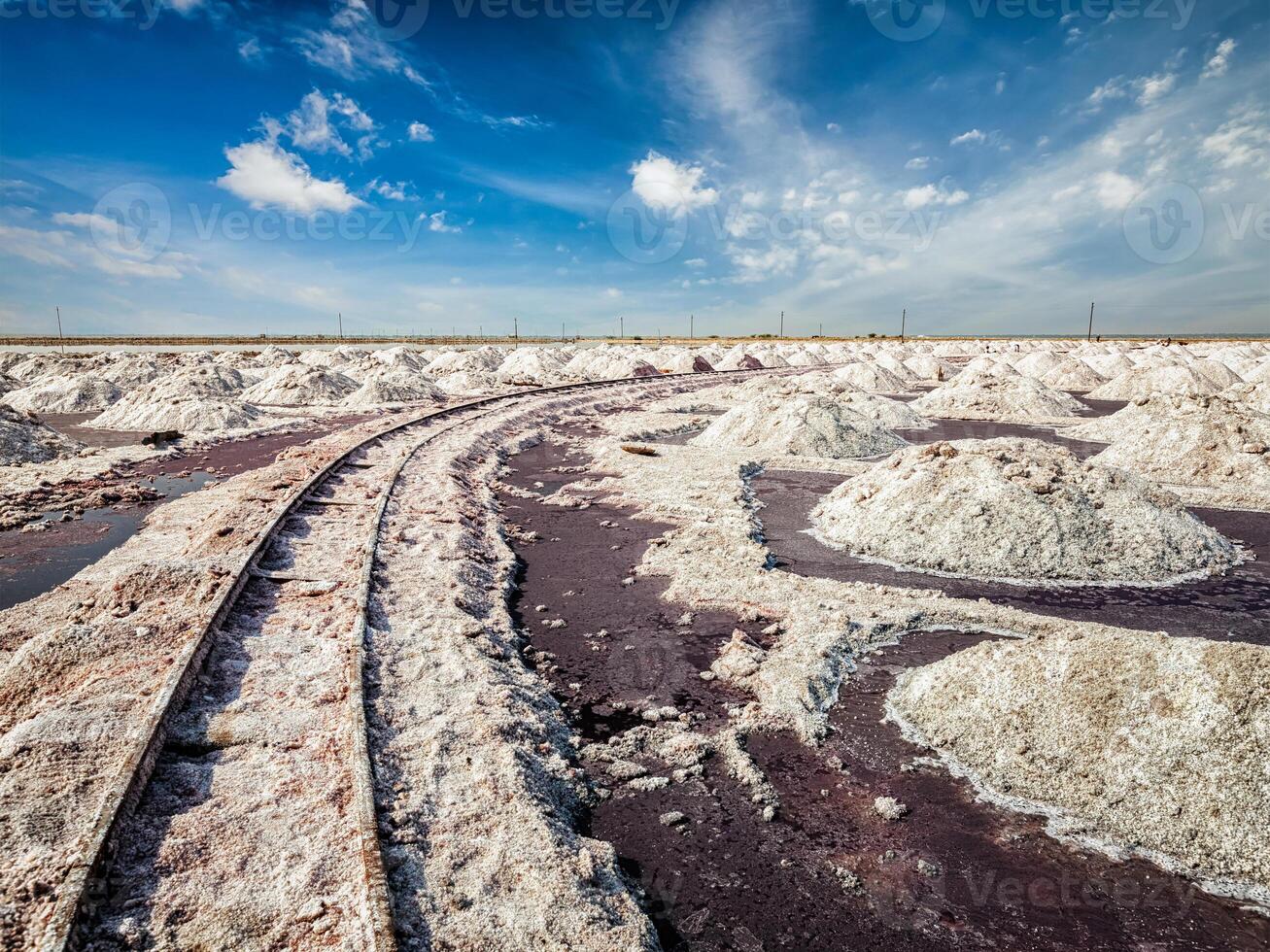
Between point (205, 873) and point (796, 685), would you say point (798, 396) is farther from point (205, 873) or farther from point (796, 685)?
point (205, 873)

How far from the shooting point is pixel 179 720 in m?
4.49

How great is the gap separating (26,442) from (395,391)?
1419 centimetres

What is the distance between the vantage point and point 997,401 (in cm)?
2453

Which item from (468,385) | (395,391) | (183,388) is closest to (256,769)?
(183,388)

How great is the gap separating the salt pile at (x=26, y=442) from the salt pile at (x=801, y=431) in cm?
1577

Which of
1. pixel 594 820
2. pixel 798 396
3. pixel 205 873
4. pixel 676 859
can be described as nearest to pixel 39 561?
pixel 205 873

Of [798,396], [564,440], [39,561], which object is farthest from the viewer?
[564,440]

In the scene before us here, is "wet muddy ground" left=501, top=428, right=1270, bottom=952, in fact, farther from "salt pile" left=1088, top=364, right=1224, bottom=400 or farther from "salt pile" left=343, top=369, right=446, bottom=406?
"salt pile" left=1088, top=364, right=1224, bottom=400

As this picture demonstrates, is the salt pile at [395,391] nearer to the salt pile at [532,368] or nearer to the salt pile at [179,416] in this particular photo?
the salt pile at [179,416]

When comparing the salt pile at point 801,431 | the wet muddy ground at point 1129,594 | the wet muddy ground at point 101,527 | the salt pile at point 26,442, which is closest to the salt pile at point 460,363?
the wet muddy ground at point 101,527

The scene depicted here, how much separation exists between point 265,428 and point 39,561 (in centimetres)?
1278

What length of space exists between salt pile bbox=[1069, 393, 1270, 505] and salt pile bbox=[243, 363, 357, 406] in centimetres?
2793

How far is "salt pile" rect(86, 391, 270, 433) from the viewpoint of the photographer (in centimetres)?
1992

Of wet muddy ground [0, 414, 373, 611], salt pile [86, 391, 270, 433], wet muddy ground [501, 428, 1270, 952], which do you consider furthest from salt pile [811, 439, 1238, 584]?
salt pile [86, 391, 270, 433]
